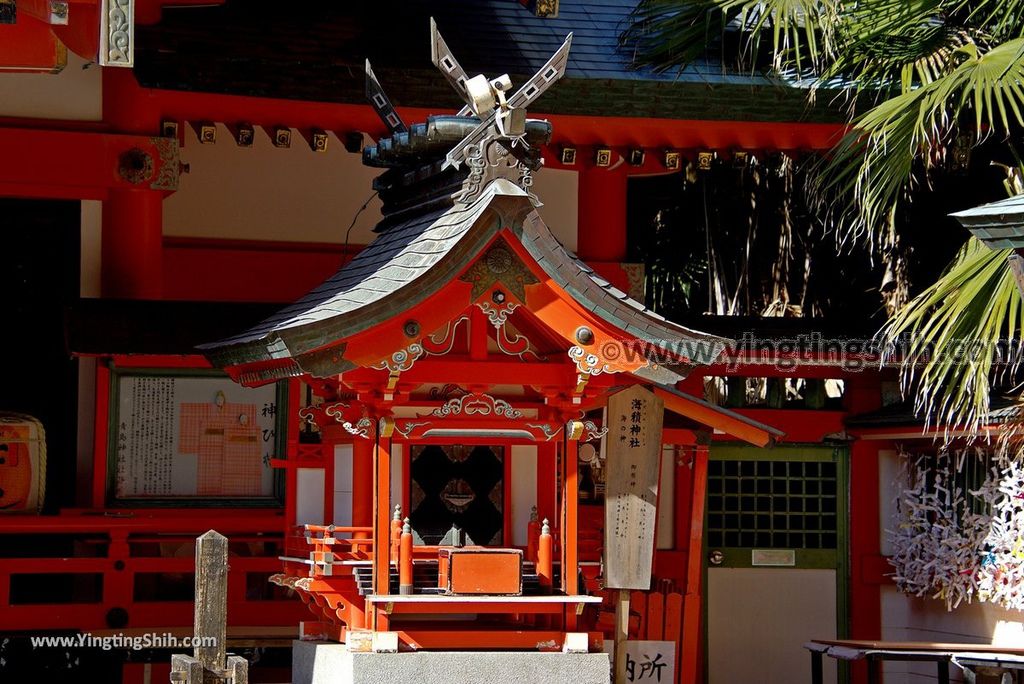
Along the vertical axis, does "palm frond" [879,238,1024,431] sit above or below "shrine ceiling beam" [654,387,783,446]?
above

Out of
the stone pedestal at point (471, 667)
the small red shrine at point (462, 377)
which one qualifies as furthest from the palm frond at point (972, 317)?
the stone pedestal at point (471, 667)

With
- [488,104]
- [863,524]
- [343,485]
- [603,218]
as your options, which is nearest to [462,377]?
[343,485]

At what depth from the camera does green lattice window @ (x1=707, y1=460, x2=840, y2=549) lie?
14.5m

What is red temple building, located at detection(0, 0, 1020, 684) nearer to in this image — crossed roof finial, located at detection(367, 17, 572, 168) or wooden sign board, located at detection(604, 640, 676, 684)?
crossed roof finial, located at detection(367, 17, 572, 168)

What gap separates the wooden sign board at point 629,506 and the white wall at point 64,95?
494 centimetres

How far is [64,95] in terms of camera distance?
1305 cm

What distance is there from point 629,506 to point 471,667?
1.65 metres

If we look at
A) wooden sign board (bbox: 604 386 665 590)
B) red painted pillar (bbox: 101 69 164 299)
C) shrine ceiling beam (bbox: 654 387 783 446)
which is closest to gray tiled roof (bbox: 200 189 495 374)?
wooden sign board (bbox: 604 386 665 590)

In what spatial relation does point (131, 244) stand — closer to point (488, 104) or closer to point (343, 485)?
point (343, 485)

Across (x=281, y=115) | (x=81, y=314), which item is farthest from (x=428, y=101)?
(x=81, y=314)

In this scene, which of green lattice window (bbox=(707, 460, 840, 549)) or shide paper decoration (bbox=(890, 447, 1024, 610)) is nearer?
shide paper decoration (bbox=(890, 447, 1024, 610))

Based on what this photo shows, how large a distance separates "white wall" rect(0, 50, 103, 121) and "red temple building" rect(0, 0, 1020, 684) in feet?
0.06

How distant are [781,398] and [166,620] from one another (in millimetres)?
5570

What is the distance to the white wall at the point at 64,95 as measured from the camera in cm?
1297
